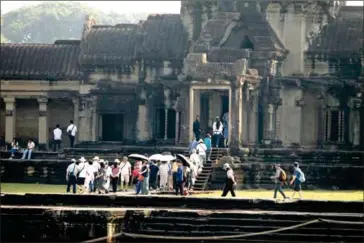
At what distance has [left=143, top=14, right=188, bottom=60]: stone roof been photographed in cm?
5897

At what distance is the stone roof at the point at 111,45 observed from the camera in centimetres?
6019

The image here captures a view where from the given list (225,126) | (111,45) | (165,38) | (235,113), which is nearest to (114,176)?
(235,113)

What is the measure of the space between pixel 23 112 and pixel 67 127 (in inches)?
88.3

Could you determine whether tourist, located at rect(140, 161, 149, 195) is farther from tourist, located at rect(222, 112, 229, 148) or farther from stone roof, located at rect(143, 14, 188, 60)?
stone roof, located at rect(143, 14, 188, 60)

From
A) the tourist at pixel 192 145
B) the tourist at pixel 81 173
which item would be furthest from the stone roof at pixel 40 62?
the tourist at pixel 81 173

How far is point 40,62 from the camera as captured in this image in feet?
205

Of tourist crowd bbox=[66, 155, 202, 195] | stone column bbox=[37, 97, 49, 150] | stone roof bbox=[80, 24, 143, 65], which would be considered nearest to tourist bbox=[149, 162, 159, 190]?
tourist crowd bbox=[66, 155, 202, 195]

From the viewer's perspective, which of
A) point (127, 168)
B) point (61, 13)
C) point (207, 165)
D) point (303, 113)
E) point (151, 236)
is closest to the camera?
point (151, 236)

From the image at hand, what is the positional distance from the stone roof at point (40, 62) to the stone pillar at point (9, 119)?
118 centimetres

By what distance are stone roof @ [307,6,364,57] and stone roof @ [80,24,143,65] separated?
7330 millimetres

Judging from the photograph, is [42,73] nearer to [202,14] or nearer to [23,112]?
[23,112]

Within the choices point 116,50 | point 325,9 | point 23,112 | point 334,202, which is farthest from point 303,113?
point 334,202

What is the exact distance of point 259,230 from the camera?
35.6 m

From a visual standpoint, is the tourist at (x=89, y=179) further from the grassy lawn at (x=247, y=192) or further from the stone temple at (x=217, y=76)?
the stone temple at (x=217, y=76)
